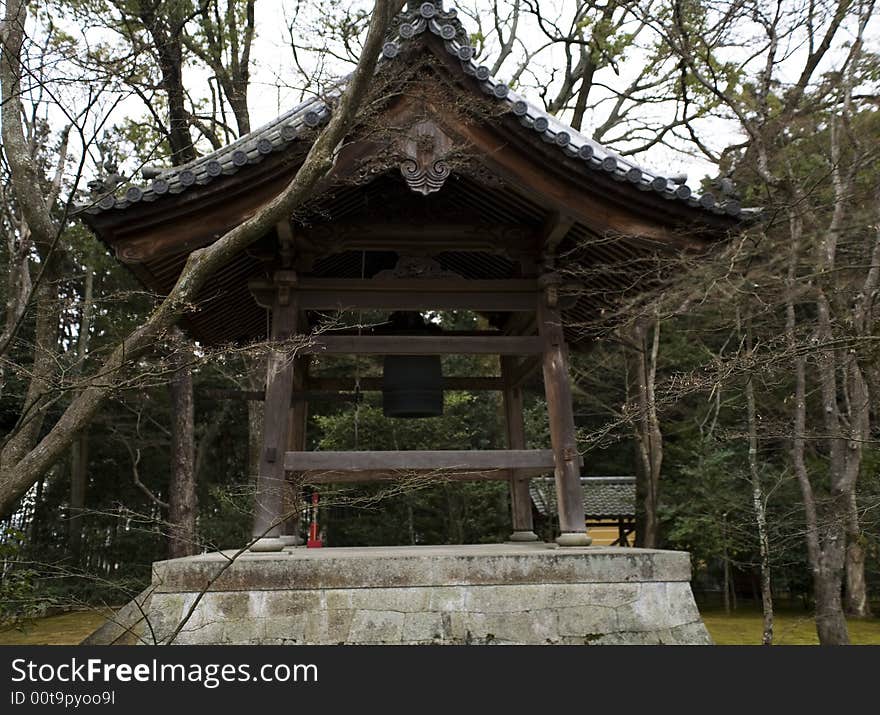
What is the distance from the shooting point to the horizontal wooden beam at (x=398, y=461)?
4887 millimetres

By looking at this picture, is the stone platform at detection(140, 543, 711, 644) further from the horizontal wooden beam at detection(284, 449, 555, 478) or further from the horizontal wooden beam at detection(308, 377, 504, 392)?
the horizontal wooden beam at detection(308, 377, 504, 392)

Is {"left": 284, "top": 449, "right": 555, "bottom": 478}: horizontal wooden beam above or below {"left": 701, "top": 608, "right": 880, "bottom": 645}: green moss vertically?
above

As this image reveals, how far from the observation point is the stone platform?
14.0 ft

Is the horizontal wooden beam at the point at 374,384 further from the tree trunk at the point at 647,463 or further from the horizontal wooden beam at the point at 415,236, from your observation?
the tree trunk at the point at 647,463

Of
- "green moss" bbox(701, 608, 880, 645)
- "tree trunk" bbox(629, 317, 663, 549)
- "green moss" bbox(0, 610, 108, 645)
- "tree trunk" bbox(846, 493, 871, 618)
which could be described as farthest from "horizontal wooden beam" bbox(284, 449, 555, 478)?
"tree trunk" bbox(846, 493, 871, 618)

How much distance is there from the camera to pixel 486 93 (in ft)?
15.6

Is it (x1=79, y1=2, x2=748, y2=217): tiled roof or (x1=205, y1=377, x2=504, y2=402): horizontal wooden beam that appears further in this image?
(x1=205, y1=377, x2=504, y2=402): horizontal wooden beam

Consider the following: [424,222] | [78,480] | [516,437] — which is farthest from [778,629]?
[78,480]

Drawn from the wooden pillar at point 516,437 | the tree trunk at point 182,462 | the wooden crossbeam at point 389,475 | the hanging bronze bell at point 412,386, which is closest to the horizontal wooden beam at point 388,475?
the wooden crossbeam at point 389,475

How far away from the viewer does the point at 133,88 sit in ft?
17.8

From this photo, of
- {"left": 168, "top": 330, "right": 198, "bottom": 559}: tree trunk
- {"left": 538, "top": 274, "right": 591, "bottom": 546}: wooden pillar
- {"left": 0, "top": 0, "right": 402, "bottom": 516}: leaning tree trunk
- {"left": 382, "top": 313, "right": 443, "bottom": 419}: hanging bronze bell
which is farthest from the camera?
{"left": 168, "top": 330, "right": 198, "bottom": 559}: tree trunk

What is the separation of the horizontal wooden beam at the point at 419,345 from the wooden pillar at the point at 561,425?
5.2 inches

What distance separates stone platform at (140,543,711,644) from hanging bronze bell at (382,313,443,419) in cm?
148

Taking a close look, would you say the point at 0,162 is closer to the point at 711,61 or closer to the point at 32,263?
the point at 32,263
